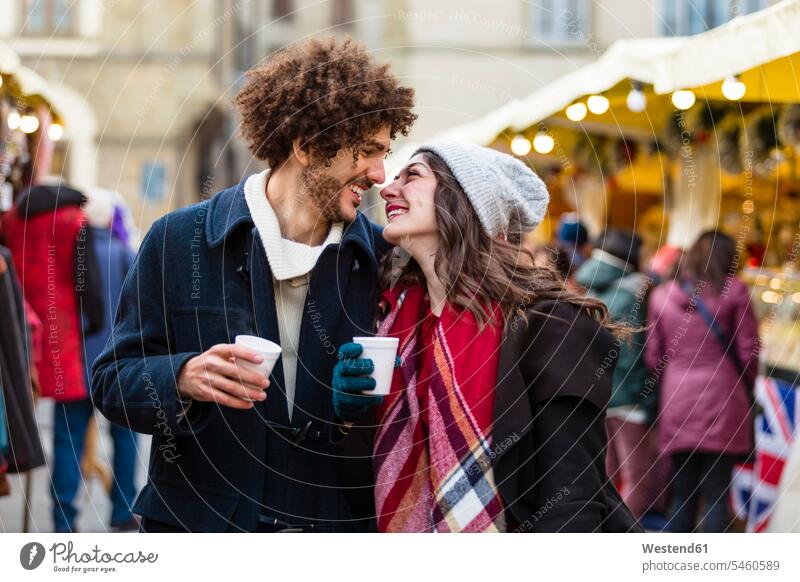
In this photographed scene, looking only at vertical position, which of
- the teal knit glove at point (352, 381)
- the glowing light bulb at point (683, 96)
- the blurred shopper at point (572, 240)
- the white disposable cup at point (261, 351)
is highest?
the glowing light bulb at point (683, 96)

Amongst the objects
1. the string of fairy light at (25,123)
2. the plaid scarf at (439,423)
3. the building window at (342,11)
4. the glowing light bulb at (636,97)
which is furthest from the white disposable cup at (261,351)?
the building window at (342,11)

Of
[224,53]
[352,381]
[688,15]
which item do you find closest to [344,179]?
[352,381]

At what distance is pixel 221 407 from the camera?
9.20 feet

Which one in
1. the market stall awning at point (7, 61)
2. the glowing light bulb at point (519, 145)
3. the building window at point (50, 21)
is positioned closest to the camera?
the market stall awning at point (7, 61)

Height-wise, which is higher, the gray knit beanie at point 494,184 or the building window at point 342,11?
the building window at point 342,11

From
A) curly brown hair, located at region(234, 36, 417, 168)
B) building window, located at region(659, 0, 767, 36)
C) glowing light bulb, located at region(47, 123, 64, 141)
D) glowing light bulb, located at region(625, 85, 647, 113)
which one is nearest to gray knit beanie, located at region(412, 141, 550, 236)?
curly brown hair, located at region(234, 36, 417, 168)

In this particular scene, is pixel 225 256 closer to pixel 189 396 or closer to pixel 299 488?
pixel 189 396

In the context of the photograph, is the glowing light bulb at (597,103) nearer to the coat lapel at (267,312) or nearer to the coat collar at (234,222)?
the coat collar at (234,222)

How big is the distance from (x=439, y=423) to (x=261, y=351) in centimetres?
48

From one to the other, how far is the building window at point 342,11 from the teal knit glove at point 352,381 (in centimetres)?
1687

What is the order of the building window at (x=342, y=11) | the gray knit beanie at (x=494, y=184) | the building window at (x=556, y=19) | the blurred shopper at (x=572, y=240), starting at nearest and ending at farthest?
the gray knit beanie at (x=494, y=184)
the blurred shopper at (x=572, y=240)
the building window at (x=556, y=19)
the building window at (x=342, y=11)

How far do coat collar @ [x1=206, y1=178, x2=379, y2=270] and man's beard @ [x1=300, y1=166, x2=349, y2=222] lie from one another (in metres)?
0.05

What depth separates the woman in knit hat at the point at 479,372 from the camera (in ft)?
8.78

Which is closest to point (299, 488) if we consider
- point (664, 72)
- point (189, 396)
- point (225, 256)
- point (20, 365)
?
point (189, 396)
